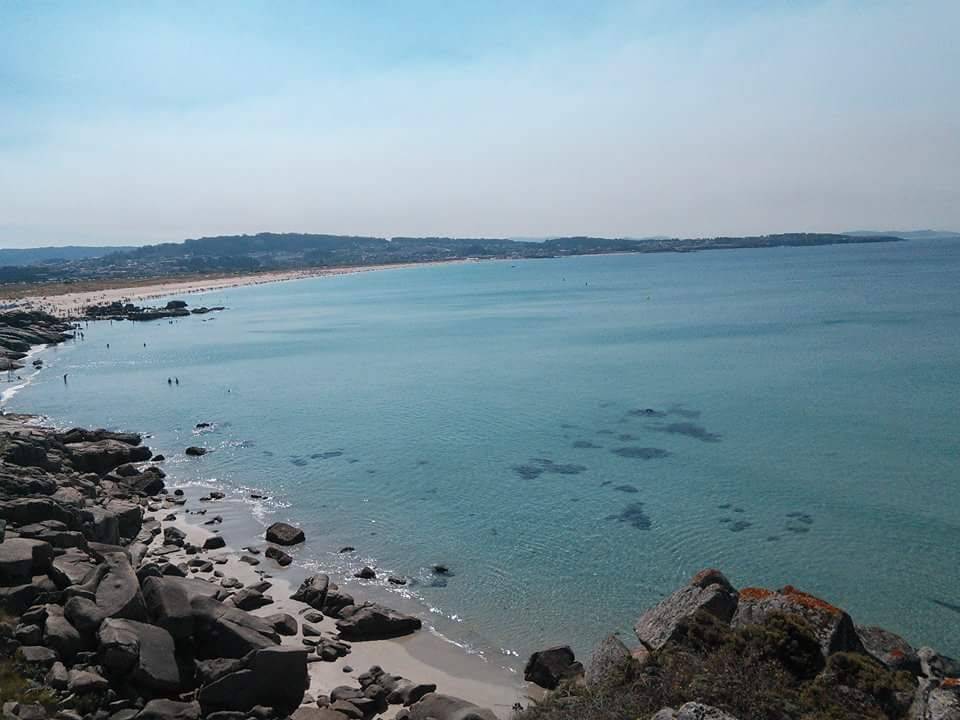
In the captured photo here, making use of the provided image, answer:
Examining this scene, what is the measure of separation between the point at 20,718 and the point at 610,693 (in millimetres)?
8111

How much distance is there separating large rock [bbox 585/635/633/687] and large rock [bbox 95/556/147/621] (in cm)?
815

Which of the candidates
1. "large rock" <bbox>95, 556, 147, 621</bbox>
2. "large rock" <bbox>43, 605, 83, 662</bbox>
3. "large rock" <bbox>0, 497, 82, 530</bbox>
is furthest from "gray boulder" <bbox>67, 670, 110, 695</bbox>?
"large rock" <bbox>0, 497, 82, 530</bbox>

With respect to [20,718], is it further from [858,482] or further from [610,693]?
[858,482]

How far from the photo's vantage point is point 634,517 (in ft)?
79.4

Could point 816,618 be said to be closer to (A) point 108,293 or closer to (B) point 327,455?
(B) point 327,455

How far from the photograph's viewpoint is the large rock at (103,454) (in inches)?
1172

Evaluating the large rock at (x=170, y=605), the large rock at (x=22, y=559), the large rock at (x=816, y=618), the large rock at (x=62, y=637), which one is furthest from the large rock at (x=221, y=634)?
the large rock at (x=816, y=618)

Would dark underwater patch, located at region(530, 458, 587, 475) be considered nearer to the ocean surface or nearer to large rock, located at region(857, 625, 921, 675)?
the ocean surface

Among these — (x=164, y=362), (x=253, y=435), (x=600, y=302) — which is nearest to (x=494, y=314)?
(x=600, y=302)

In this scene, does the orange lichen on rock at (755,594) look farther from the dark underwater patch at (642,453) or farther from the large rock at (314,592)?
the dark underwater patch at (642,453)

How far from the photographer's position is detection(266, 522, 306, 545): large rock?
23.0 metres

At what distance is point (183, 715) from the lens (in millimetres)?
11367

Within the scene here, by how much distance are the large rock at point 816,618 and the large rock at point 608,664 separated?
1.91m

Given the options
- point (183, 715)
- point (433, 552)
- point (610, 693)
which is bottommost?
point (433, 552)
